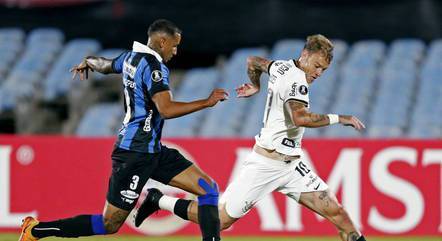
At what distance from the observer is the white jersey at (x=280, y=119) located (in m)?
9.59

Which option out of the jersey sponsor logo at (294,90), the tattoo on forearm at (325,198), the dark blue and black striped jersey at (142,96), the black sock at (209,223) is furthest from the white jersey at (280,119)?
the dark blue and black striped jersey at (142,96)

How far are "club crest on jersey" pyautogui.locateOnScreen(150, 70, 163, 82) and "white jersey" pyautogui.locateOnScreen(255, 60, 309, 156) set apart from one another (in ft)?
3.62

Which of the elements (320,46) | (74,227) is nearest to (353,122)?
(320,46)

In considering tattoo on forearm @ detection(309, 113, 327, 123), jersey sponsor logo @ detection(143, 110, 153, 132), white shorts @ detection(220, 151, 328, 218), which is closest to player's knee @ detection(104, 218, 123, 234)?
jersey sponsor logo @ detection(143, 110, 153, 132)

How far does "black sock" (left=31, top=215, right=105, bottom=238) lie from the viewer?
31.1ft

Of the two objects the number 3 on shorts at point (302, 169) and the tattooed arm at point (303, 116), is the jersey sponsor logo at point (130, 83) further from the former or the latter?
the number 3 on shorts at point (302, 169)

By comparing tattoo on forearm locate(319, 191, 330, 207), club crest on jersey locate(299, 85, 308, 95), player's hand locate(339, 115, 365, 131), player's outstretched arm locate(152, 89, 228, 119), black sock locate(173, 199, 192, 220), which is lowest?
black sock locate(173, 199, 192, 220)

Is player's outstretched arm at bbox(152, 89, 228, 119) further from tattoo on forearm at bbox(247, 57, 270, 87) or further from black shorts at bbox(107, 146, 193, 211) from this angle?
tattoo on forearm at bbox(247, 57, 270, 87)

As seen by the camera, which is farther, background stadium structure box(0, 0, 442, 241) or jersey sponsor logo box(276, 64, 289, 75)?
background stadium structure box(0, 0, 442, 241)

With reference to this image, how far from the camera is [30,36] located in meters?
19.5

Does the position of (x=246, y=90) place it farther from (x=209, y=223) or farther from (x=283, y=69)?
(x=209, y=223)

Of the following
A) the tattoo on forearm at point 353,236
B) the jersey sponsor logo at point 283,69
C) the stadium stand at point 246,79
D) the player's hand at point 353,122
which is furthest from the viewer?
the stadium stand at point 246,79

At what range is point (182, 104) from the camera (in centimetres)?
886

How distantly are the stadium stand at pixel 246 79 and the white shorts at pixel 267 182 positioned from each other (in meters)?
5.78
